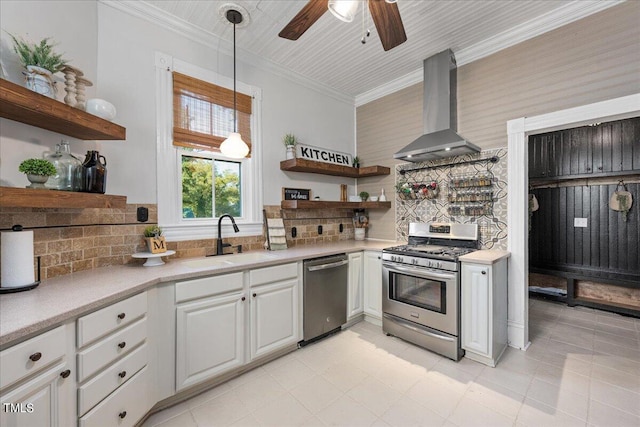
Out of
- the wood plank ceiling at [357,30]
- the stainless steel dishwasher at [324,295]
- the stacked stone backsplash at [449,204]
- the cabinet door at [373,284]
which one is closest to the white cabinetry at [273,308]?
the stainless steel dishwasher at [324,295]

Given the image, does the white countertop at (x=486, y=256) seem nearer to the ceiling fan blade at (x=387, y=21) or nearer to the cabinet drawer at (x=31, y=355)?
the ceiling fan blade at (x=387, y=21)

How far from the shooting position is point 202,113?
8.44 feet

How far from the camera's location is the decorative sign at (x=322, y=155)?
3354 millimetres

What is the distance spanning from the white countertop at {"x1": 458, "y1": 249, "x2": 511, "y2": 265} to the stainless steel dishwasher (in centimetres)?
118

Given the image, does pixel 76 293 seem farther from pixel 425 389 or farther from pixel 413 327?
pixel 413 327

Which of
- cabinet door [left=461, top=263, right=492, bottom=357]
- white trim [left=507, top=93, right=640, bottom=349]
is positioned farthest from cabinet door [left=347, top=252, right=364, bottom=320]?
white trim [left=507, top=93, right=640, bottom=349]

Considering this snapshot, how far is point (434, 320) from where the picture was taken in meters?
2.46

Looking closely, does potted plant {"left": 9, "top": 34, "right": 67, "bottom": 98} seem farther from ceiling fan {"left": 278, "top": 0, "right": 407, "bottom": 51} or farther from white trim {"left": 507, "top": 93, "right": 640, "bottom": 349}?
white trim {"left": 507, "top": 93, "right": 640, "bottom": 349}

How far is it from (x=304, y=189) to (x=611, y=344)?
11.6 ft

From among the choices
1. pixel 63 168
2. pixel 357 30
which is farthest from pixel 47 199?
pixel 357 30

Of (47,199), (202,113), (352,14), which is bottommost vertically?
(47,199)

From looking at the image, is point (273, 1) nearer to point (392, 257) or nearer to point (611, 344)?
point (392, 257)

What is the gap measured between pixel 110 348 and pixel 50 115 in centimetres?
129

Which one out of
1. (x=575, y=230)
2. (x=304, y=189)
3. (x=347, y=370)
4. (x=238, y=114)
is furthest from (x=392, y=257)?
(x=575, y=230)
